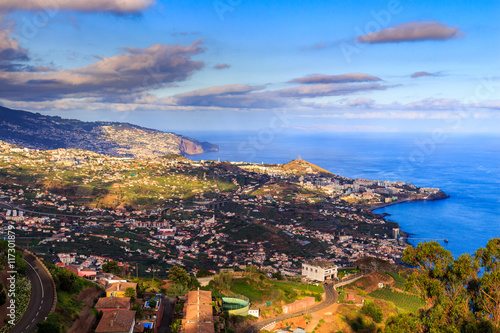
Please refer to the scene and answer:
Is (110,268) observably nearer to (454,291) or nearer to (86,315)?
(86,315)

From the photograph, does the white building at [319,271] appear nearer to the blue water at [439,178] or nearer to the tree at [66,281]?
the tree at [66,281]

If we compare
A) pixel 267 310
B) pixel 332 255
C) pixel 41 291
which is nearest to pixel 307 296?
pixel 267 310

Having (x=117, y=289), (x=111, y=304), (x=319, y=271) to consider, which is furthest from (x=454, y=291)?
(x=319, y=271)

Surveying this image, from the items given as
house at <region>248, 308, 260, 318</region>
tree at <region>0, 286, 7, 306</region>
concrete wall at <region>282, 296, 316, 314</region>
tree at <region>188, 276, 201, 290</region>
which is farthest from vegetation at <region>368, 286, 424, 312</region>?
tree at <region>0, 286, 7, 306</region>

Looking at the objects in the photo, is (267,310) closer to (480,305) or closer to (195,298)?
(195,298)

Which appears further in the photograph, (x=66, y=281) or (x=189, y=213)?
(x=189, y=213)
